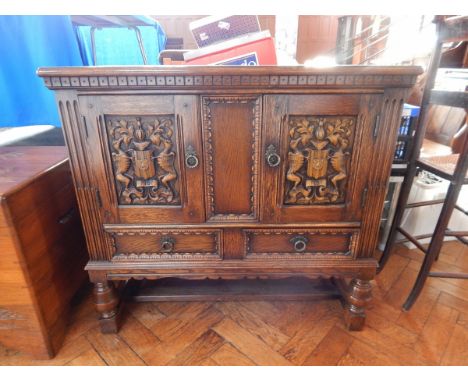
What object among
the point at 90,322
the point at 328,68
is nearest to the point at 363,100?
the point at 328,68

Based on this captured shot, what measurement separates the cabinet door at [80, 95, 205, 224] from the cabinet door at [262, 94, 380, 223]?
194 mm

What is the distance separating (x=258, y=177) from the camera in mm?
758

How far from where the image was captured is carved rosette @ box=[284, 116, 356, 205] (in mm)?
719

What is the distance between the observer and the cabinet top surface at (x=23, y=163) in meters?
0.73

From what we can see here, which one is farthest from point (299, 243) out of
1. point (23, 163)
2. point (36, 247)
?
point (23, 163)

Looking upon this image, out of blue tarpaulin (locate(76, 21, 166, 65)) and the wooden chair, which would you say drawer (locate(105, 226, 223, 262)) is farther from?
blue tarpaulin (locate(76, 21, 166, 65))

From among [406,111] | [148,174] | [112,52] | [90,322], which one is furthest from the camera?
[112,52]

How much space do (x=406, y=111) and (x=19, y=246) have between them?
1.39 m

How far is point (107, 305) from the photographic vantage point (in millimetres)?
893

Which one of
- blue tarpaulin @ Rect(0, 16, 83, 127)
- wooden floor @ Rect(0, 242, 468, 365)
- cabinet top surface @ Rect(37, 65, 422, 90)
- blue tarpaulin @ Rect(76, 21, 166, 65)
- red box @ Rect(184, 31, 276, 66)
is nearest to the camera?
cabinet top surface @ Rect(37, 65, 422, 90)

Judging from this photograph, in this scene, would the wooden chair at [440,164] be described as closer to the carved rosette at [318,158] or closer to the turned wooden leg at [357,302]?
the turned wooden leg at [357,302]

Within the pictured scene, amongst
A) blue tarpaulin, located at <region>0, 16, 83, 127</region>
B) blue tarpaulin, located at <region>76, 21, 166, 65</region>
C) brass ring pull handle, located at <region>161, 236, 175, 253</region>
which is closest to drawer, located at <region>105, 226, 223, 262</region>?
brass ring pull handle, located at <region>161, 236, 175, 253</region>

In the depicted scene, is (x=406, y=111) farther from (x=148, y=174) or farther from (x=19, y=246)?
(x=19, y=246)

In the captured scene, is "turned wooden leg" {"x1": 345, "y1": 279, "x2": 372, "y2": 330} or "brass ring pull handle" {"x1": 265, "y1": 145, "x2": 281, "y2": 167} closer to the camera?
"brass ring pull handle" {"x1": 265, "y1": 145, "x2": 281, "y2": 167}
